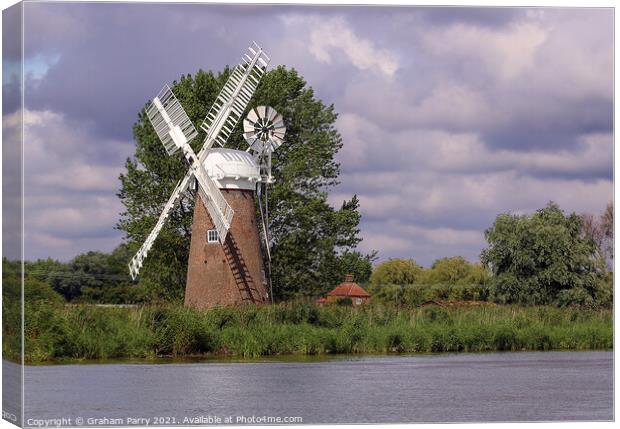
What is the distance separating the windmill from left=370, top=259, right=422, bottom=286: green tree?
17.5 meters

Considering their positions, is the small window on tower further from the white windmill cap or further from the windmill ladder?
the white windmill cap

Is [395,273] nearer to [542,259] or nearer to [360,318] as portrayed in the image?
[542,259]

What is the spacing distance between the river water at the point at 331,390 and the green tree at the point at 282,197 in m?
10.4

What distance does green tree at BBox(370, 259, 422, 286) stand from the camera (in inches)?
1922

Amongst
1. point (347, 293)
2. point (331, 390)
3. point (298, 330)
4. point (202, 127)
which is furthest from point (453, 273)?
point (331, 390)

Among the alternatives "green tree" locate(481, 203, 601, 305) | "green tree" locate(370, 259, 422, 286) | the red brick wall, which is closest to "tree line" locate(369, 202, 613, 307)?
"green tree" locate(481, 203, 601, 305)

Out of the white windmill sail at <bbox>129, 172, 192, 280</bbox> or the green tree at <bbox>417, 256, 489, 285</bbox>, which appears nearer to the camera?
the white windmill sail at <bbox>129, 172, 192, 280</bbox>

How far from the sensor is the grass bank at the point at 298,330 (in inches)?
895

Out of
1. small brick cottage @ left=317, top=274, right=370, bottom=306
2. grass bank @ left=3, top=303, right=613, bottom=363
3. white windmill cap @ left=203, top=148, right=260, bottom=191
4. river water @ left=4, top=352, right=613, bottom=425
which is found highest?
white windmill cap @ left=203, top=148, right=260, bottom=191

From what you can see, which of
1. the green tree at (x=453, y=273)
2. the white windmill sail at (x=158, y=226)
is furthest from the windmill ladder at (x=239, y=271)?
the green tree at (x=453, y=273)

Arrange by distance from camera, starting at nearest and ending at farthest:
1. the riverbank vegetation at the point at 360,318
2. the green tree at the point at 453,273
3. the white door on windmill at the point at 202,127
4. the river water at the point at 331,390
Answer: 1. the river water at the point at 331,390
2. the riverbank vegetation at the point at 360,318
3. the white door on windmill at the point at 202,127
4. the green tree at the point at 453,273

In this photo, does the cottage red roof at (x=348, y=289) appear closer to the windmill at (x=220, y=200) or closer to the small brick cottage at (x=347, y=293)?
the small brick cottage at (x=347, y=293)

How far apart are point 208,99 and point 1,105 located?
19.6 metres

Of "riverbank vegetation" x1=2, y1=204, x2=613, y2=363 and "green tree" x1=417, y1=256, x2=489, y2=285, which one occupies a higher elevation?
"green tree" x1=417, y1=256, x2=489, y2=285
